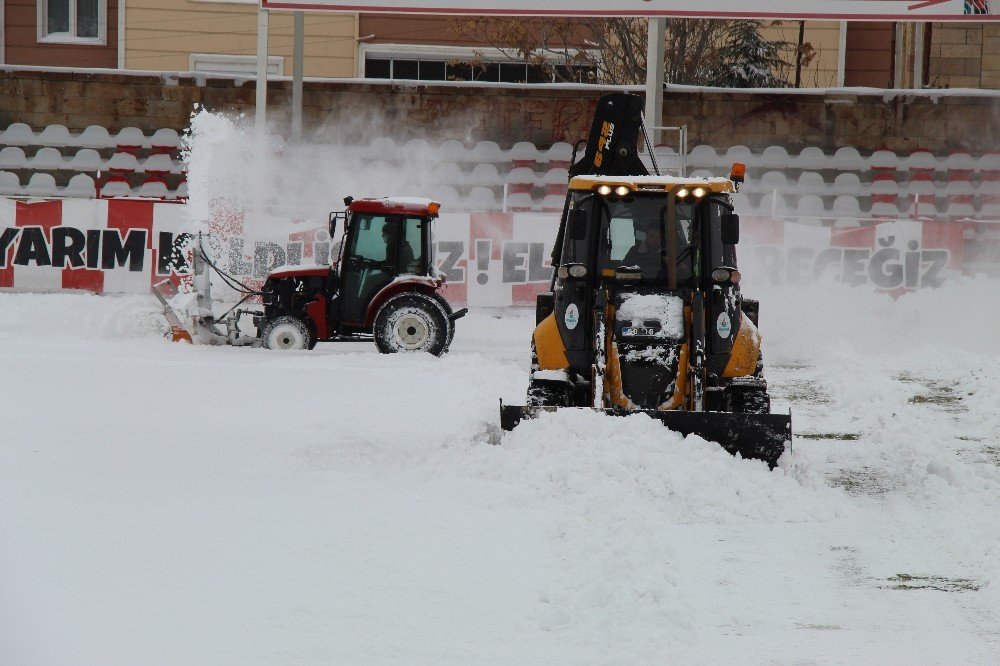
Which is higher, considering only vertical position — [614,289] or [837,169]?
[837,169]

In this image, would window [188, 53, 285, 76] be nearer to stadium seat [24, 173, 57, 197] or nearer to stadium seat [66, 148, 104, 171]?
stadium seat [66, 148, 104, 171]

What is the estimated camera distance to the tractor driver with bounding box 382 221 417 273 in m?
14.8

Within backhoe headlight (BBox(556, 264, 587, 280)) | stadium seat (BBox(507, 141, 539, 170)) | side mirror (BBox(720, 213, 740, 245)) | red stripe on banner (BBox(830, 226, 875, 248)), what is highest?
stadium seat (BBox(507, 141, 539, 170))

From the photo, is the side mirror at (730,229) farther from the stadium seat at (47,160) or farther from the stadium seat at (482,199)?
the stadium seat at (47,160)

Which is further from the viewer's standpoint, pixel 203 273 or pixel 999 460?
pixel 203 273

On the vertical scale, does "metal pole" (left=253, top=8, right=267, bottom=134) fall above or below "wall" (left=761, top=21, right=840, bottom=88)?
below

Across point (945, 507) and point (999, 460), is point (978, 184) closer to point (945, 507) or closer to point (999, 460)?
point (999, 460)

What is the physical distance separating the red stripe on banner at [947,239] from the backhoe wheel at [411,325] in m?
8.83

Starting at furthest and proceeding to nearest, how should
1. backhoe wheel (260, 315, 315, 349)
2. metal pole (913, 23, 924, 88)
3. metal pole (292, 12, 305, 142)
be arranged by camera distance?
metal pole (913, 23, 924, 88)
metal pole (292, 12, 305, 142)
backhoe wheel (260, 315, 315, 349)

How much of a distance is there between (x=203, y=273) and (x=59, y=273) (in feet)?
19.3

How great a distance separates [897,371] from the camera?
48.2ft

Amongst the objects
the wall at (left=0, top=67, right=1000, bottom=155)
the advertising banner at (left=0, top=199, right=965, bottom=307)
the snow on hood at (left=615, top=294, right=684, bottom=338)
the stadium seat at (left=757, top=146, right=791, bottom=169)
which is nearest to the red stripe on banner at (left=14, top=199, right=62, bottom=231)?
the advertising banner at (left=0, top=199, right=965, bottom=307)

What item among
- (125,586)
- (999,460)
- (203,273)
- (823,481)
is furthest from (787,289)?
(125,586)

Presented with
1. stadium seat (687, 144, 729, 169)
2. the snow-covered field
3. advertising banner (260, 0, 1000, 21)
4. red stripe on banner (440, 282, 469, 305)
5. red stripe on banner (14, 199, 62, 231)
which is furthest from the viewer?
stadium seat (687, 144, 729, 169)
